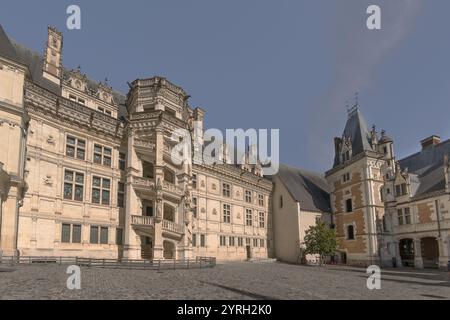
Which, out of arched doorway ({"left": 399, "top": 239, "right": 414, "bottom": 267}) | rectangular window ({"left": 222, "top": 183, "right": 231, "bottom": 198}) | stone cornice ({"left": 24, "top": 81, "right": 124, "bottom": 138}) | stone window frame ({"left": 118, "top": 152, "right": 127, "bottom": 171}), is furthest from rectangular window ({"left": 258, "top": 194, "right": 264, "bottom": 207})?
stone cornice ({"left": 24, "top": 81, "right": 124, "bottom": 138})

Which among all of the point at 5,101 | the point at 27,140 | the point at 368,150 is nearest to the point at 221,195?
the point at 368,150

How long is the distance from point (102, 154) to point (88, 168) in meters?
1.76

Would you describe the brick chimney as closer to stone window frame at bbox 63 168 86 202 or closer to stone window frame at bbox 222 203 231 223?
stone window frame at bbox 222 203 231 223

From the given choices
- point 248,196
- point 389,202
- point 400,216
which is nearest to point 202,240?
point 248,196

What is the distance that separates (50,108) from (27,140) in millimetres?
2935

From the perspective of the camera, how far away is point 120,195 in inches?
1123

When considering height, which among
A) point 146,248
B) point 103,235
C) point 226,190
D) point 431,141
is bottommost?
point 146,248

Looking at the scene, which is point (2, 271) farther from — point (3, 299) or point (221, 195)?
point (221, 195)

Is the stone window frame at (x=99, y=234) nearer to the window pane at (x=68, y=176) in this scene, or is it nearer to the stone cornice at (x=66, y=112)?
the window pane at (x=68, y=176)

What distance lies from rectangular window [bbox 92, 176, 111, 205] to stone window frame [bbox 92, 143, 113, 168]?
129 centimetres

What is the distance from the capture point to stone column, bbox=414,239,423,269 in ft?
114

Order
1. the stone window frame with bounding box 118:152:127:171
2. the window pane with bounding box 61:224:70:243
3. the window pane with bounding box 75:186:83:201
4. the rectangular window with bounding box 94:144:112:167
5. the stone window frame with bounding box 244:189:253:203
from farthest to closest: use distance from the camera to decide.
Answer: the stone window frame with bounding box 244:189:253:203
the stone window frame with bounding box 118:152:127:171
the rectangular window with bounding box 94:144:112:167
the window pane with bounding box 75:186:83:201
the window pane with bounding box 61:224:70:243

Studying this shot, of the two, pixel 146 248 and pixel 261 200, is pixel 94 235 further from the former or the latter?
pixel 261 200
